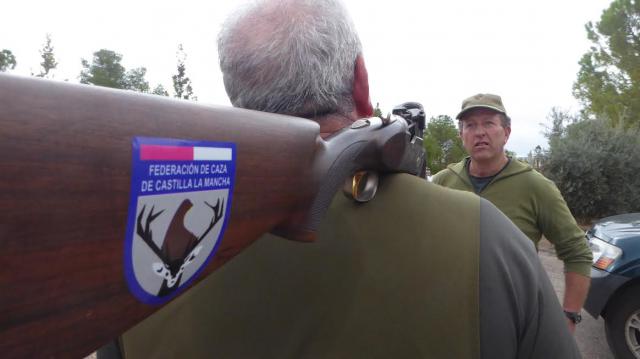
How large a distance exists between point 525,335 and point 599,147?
40.0 feet

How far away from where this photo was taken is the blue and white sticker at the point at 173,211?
0.51 meters

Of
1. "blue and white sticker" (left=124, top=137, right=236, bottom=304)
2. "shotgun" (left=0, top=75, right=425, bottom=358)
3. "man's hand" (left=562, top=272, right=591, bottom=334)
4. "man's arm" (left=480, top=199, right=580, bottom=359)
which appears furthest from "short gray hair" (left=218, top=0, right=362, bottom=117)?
"man's hand" (left=562, top=272, right=591, bottom=334)

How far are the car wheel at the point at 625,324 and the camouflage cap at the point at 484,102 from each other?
2068 mm

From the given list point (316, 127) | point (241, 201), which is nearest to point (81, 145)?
point (241, 201)

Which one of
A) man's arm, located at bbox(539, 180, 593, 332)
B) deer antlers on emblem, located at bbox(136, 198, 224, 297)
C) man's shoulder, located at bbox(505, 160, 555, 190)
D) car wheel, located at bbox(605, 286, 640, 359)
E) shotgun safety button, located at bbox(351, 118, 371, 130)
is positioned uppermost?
shotgun safety button, located at bbox(351, 118, 371, 130)

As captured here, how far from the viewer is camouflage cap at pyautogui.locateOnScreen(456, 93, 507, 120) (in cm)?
278

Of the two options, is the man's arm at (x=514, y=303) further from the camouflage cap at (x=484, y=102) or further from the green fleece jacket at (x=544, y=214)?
the camouflage cap at (x=484, y=102)

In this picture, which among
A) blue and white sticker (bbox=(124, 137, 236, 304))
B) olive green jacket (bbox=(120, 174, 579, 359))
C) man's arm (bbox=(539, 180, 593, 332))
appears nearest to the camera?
blue and white sticker (bbox=(124, 137, 236, 304))

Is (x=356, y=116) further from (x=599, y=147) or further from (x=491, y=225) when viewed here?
(x=599, y=147)

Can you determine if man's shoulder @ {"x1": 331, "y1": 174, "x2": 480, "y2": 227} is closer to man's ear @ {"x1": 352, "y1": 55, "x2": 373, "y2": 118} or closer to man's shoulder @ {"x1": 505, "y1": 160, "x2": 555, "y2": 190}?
man's ear @ {"x1": 352, "y1": 55, "x2": 373, "y2": 118}

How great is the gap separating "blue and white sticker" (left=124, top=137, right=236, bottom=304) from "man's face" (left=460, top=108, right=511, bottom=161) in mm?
2429

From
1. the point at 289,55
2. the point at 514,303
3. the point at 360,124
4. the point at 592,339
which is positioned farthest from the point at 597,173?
the point at 289,55

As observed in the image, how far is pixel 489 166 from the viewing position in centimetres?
276

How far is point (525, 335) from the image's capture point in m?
0.90
